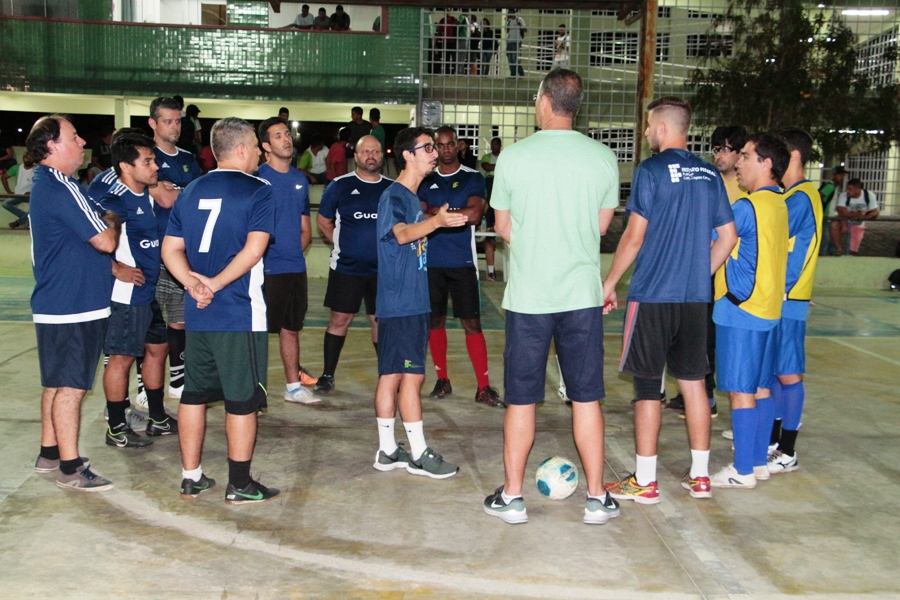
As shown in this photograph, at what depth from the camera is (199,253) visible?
451 centimetres

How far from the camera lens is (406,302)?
4.98 m

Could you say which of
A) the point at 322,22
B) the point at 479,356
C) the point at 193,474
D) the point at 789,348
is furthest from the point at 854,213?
the point at 193,474

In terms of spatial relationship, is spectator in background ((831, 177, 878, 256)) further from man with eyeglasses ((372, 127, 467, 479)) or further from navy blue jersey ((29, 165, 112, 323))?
navy blue jersey ((29, 165, 112, 323))

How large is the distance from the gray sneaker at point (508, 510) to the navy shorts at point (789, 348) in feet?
6.27

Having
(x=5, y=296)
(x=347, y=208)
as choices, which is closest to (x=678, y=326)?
(x=347, y=208)

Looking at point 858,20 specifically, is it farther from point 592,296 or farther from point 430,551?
point 430,551

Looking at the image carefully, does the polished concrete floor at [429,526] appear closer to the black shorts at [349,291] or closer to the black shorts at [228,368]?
the black shorts at [228,368]

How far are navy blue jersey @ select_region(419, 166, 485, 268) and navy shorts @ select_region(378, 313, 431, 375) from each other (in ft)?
5.75

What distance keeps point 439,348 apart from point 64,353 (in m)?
3.02

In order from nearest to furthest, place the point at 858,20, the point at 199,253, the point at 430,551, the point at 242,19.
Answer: the point at 430,551 → the point at 199,253 → the point at 858,20 → the point at 242,19

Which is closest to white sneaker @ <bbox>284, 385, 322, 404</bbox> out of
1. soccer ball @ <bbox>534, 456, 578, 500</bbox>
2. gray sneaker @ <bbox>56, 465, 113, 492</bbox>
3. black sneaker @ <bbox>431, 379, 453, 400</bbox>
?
black sneaker @ <bbox>431, 379, 453, 400</bbox>

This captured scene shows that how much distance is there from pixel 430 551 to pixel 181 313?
313cm

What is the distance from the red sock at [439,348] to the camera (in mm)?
6992

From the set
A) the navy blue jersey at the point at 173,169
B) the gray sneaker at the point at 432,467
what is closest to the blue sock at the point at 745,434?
the gray sneaker at the point at 432,467
